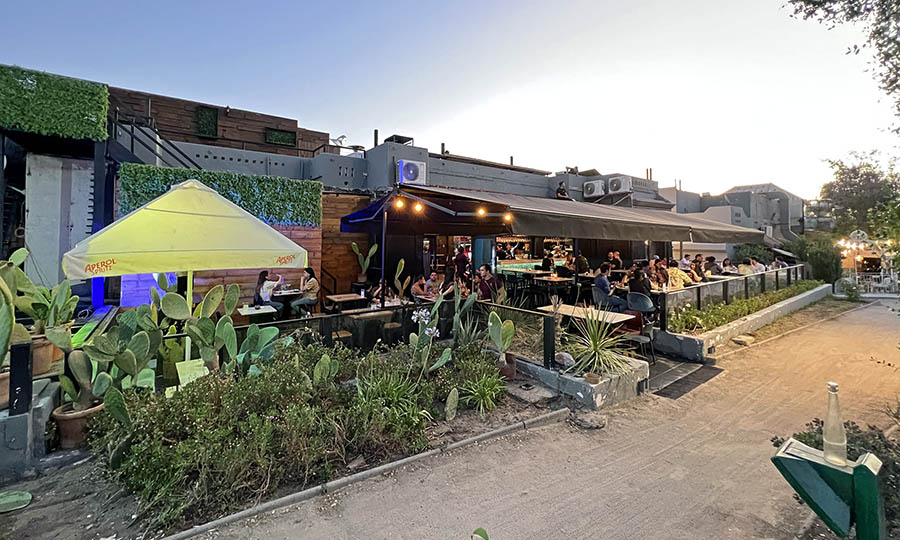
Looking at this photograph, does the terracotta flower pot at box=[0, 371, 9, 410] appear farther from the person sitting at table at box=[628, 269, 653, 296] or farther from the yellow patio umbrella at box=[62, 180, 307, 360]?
the person sitting at table at box=[628, 269, 653, 296]

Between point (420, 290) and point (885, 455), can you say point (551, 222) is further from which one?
point (885, 455)

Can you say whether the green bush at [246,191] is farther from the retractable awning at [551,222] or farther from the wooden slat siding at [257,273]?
the retractable awning at [551,222]

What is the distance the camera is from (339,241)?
9562 millimetres

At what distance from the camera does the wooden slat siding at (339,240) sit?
30.7 ft

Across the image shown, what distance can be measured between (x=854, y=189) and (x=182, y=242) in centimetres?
3125

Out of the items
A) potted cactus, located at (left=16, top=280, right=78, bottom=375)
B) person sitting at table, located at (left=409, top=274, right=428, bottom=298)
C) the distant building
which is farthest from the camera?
the distant building

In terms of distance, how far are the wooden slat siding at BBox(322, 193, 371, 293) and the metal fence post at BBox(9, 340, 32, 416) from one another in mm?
6569

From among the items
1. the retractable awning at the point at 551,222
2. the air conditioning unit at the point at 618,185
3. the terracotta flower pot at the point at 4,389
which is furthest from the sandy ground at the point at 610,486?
the air conditioning unit at the point at 618,185

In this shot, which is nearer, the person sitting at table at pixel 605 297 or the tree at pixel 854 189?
the person sitting at table at pixel 605 297

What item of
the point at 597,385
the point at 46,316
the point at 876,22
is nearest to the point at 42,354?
the point at 46,316

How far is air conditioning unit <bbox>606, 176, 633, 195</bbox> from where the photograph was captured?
1562 cm

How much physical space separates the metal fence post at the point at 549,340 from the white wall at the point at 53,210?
29.7 ft

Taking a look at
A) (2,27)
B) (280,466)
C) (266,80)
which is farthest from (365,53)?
(280,466)

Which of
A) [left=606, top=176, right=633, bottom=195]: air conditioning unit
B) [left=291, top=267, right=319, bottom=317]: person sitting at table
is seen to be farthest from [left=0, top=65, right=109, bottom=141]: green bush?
[left=606, top=176, right=633, bottom=195]: air conditioning unit
